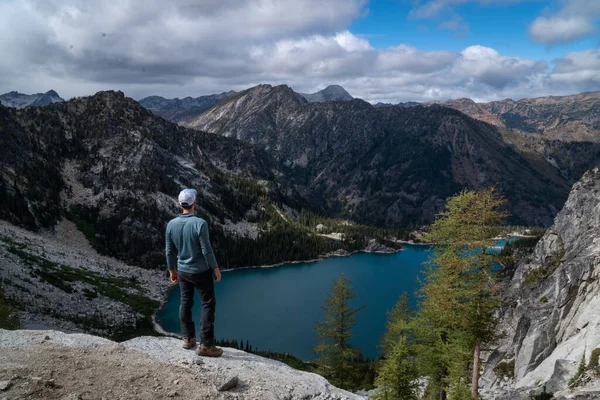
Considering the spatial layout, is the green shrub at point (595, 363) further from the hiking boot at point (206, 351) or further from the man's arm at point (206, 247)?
the man's arm at point (206, 247)

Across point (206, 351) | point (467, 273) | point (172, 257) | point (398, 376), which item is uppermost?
point (172, 257)

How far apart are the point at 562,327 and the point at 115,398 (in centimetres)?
3704

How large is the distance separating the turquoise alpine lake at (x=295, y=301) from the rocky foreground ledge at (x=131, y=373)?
56.0 meters

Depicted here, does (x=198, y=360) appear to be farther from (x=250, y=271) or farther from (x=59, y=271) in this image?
(x=250, y=271)

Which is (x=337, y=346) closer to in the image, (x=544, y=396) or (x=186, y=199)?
(x=544, y=396)

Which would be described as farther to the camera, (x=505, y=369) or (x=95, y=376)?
(x=505, y=369)

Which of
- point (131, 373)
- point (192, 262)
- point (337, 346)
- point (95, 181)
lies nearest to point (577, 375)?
point (192, 262)

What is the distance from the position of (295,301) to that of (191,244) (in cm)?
10960

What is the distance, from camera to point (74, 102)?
199750mm

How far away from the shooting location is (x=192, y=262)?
1067cm

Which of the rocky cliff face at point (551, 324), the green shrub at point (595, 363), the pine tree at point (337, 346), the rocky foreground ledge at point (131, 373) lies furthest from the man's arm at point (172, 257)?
the pine tree at point (337, 346)

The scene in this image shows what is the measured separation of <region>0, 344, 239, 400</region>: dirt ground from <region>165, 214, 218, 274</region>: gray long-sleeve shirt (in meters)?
2.75

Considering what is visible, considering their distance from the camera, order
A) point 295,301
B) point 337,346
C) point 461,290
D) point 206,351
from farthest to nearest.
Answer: point 295,301 < point 337,346 < point 461,290 < point 206,351

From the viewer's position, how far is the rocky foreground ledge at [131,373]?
8.47 metres
